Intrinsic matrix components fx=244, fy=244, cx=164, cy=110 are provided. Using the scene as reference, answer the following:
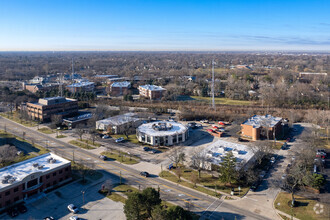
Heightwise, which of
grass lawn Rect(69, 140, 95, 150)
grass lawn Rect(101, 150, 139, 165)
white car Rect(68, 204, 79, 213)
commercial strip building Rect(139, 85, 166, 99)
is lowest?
white car Rect(68, 204, 79, 213)

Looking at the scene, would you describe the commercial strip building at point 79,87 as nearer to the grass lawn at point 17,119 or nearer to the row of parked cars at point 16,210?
the grass lawn at point 17,119

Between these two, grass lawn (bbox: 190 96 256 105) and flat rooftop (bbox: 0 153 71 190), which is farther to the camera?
grass lawn (bbox: 190 96 256 105)

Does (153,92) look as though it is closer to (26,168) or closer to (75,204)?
(26,168)

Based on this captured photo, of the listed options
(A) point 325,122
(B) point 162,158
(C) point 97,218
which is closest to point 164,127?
(B) point 162,158

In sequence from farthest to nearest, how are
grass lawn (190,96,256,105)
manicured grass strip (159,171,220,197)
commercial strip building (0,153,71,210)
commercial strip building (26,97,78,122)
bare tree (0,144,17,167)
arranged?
grass lawn (190,96,256,105) < commercial strip building (26,97,78,122) < bare tree (0,144,17,167) < manicured grass strip (159,171,220,197) < commercial strip building (0,153,71,210)

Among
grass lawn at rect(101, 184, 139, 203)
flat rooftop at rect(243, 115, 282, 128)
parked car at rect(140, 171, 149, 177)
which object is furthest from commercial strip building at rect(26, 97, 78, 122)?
flat rooftop at rect(243, 115, 282, 128)

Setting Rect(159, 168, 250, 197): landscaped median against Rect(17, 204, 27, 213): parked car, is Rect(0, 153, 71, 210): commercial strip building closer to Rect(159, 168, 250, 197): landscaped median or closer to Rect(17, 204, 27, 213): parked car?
Rect(17, 204, 27, 213): parked car

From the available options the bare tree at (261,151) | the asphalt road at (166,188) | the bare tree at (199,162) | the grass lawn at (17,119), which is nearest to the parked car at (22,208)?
the asphalt road at (166,188)
